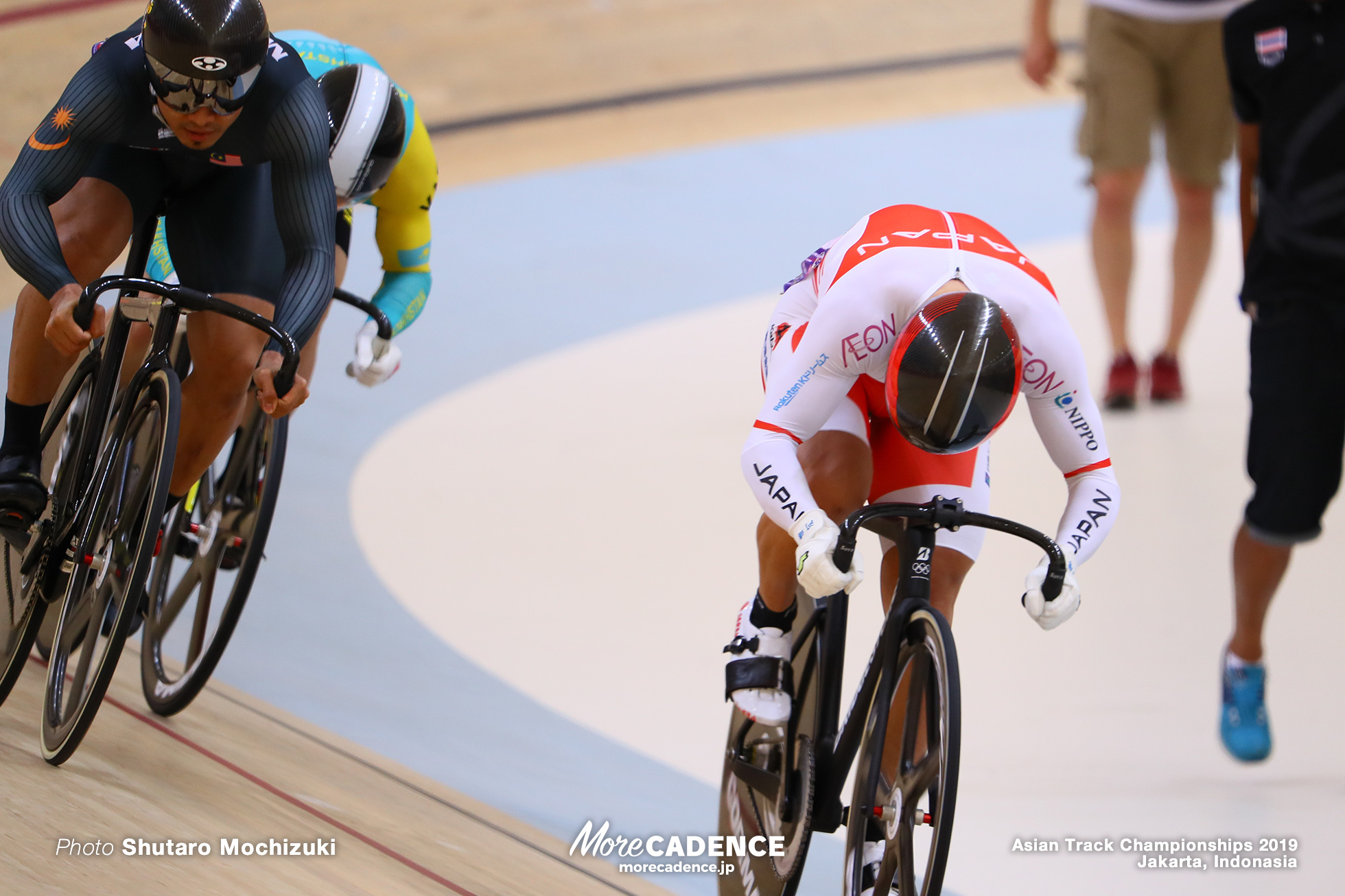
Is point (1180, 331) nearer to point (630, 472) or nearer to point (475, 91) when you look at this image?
point (630, 472)

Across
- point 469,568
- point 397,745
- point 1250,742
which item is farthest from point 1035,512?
point 397,745

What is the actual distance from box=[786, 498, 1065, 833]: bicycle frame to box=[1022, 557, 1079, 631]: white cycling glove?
0.01m

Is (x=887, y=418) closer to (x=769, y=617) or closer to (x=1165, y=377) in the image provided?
(x=769, y=617)

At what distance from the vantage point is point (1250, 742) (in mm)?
3236

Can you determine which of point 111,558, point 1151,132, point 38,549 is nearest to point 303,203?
point 111,558

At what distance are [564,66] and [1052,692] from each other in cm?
547

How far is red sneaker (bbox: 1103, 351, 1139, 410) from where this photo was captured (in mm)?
5258

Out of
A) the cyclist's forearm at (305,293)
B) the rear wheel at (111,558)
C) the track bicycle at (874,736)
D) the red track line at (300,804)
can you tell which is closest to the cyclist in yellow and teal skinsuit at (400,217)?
the cyclist's forearm at (305,293)

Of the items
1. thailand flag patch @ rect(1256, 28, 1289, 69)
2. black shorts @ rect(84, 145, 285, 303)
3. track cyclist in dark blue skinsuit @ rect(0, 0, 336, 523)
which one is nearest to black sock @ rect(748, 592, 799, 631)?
track cyclist in dark blue skinsuit @ rect(0, 0, 336, 523)

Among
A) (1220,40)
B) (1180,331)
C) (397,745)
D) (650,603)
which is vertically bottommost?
(397,745)

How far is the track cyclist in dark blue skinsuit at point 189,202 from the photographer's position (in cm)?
238

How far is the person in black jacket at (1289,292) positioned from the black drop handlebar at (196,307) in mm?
1936

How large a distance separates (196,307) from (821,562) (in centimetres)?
111

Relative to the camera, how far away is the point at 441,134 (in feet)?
24.7
